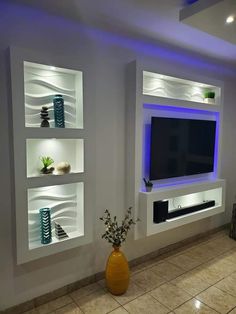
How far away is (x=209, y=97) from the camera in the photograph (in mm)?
3352

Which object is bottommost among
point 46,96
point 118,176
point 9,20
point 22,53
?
point 118,176

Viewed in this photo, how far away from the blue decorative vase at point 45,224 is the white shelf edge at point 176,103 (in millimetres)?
1483

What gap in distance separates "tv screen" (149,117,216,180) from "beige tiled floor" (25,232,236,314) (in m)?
1.07

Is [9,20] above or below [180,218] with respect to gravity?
above

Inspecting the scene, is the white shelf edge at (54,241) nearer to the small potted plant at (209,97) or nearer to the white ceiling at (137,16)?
the white ceiling at (137,16)

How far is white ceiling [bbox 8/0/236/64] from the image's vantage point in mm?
1909

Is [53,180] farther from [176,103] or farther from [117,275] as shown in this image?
[176,103]

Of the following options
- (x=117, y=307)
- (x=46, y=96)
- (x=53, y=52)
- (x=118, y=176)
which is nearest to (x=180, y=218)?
(x=118, y=176)

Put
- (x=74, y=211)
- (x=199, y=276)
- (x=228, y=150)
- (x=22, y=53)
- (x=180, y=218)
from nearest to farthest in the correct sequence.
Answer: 1. (x=22, y=53)
2. (x=74, y=211)
3. (x=199, y=276)
4. (x=180, y=218)
5. (x=228, y=150)

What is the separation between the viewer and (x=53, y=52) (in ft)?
7.11

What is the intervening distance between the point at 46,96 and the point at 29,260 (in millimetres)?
1424

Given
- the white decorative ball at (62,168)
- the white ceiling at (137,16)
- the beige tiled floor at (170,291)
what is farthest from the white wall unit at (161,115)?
the white decorative ball at (62,168)

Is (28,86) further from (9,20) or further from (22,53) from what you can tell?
(9,20)

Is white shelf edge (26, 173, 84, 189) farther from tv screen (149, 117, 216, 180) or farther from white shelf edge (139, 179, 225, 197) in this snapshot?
tv screen (149, 117, 216, 180)
